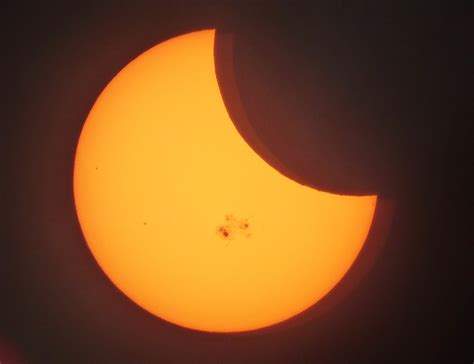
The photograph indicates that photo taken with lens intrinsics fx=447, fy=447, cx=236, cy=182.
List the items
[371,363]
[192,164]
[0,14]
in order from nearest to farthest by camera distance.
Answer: [192,164] < [0,14] < [371,363]

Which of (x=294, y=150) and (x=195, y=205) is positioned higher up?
(x=294, y=150)

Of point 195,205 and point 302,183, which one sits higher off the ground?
point 302,183

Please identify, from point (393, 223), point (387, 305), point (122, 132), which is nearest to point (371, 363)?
point (387, 305)

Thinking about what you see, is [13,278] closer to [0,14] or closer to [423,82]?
[0,14]

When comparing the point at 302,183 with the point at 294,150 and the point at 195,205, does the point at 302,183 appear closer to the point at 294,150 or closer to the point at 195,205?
the point at 294,150

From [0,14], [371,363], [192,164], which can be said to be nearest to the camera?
[192,164]

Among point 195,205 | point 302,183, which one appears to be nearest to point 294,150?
point 302,183

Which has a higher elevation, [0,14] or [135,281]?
[0,14]

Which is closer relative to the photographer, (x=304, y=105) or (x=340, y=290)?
(x=304, y=105)
